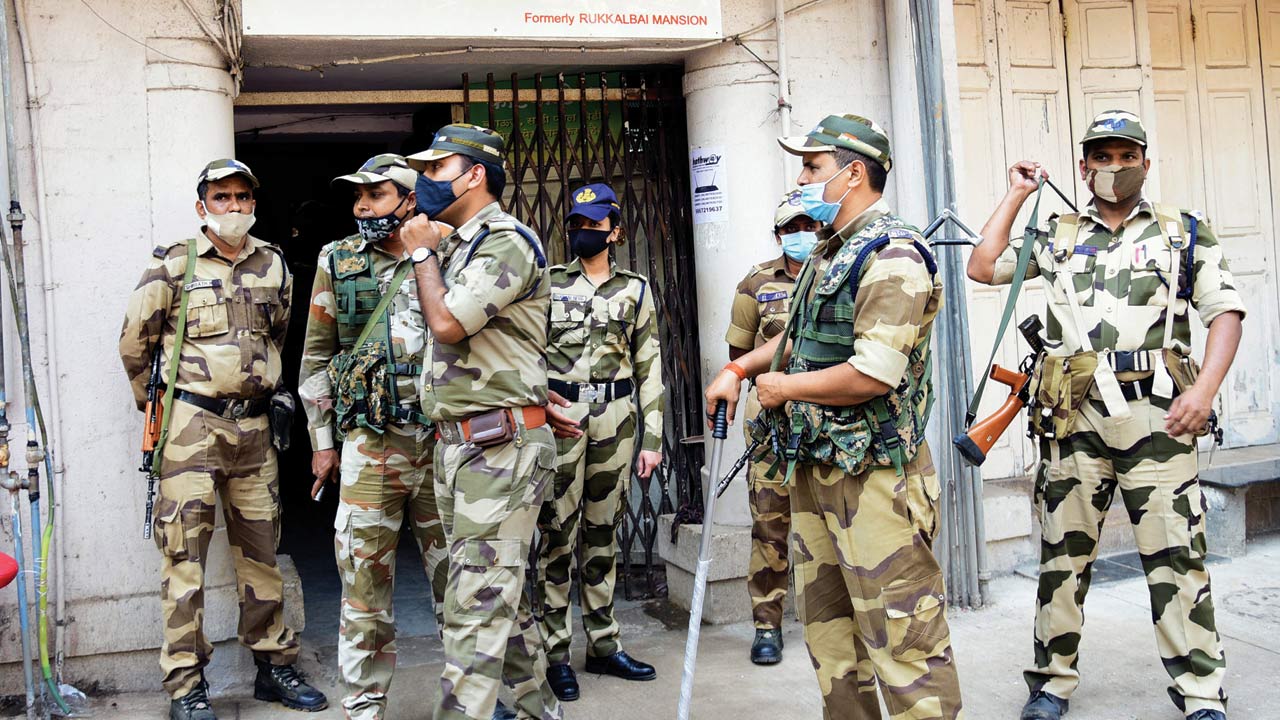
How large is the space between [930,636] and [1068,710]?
1.36 meters

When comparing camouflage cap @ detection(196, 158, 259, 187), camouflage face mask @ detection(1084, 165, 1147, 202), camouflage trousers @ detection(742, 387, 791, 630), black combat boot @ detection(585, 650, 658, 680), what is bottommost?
black combat boot @ detection(585, 650, 658, 680)

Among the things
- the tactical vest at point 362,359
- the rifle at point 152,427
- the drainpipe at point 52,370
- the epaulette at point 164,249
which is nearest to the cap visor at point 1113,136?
the tactical vest at point 362,359

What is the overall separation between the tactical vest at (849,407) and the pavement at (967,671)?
145cm

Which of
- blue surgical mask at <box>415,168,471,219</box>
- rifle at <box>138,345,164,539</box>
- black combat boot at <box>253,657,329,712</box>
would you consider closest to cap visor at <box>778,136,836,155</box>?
blue surgical mask at <box>415,168,471,219</box>

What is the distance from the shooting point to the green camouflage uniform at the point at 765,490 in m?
4.88

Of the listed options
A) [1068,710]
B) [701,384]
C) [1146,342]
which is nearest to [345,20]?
[701,384]

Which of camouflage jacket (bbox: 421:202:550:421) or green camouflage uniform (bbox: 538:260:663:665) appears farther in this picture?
green camouflage uniform (bbox: 538:260:663:665)

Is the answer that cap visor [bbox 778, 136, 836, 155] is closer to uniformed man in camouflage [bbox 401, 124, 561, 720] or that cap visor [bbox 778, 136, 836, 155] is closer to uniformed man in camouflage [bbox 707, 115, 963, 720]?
uniformed man in camouflage [bbox 707, 115, 963, 720]

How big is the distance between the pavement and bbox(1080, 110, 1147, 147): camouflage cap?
6.82 ft

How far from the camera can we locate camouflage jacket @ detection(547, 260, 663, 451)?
4777 mm

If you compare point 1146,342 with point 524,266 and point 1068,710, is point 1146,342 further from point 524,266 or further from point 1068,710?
point 524,266

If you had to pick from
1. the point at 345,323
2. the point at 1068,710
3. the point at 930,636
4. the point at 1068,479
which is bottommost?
the point at 1068,710

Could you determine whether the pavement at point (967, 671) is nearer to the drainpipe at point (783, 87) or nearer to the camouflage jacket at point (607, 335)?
the camouflage jacket at point (607, 335)

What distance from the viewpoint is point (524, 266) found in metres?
3.62
